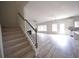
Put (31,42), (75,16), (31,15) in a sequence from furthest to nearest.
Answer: (31,42), (31,15), (75,16)

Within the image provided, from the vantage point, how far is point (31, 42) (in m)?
2.84

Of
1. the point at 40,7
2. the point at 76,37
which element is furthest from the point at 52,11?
the point at 76,37

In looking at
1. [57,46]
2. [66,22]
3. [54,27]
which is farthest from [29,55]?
[66,22]

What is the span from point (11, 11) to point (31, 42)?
96 centimetres

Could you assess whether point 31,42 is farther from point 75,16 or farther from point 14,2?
point 75,16

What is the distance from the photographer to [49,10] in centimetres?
225

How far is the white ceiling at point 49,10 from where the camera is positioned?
2.18 metres

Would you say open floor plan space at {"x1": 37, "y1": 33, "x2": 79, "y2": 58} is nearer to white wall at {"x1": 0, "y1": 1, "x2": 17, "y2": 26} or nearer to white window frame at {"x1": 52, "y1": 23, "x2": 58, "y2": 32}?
white window frame at {"x1": 52, "y1": 23, "x2": 58, "y2": 32}

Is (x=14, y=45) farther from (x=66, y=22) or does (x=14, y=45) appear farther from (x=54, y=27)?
(x=66, y=22)

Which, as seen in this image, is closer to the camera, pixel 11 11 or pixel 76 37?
pixel 76 37

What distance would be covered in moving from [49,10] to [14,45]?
1101 mm

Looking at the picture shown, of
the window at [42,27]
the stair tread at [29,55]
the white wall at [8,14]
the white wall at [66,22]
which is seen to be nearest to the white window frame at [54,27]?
the white wall at [66,22]

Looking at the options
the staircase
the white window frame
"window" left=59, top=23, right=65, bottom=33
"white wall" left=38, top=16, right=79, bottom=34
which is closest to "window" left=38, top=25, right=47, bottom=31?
"white wall" left=38, top=16, right=79, bottom=34

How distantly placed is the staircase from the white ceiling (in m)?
0.60
